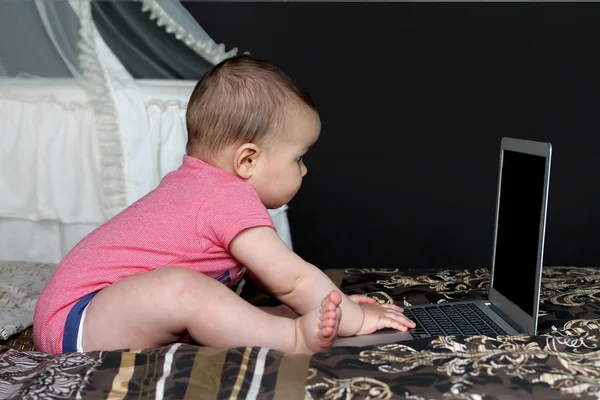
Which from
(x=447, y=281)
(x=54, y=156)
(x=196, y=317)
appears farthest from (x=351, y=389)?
(x=54, y=156)

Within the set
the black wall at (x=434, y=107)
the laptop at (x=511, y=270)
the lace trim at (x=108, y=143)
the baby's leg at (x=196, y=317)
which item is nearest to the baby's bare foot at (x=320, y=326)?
the baby's leg at (x=196, y=317)

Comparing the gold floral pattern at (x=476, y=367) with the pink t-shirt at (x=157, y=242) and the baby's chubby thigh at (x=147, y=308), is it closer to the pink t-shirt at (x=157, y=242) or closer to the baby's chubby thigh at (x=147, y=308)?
the baby's chubby thigh at (x=147, y=308)

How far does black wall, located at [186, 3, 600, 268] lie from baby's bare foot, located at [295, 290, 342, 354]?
2.00 m

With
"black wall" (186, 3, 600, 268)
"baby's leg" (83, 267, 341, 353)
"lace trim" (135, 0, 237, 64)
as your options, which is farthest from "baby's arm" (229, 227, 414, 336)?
"black wall" (186, 3, 600, 268)

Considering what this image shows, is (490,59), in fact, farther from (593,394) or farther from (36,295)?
(593,394)

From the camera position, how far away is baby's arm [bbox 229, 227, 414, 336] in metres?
1.20

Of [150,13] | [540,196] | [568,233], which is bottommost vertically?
[568,233]

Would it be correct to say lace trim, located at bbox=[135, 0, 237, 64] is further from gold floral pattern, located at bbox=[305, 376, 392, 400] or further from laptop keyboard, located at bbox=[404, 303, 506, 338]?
gold floral pattern, located at bbox=[305, 376, 392, 400]

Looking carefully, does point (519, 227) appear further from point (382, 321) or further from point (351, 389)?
point (351, 389)

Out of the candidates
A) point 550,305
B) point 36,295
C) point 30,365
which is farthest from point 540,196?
point 36,295

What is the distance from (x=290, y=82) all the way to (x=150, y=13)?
132 cm

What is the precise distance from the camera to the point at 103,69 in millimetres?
2268

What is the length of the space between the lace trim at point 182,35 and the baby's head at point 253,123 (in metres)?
1.17

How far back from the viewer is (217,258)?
4.15 ft
